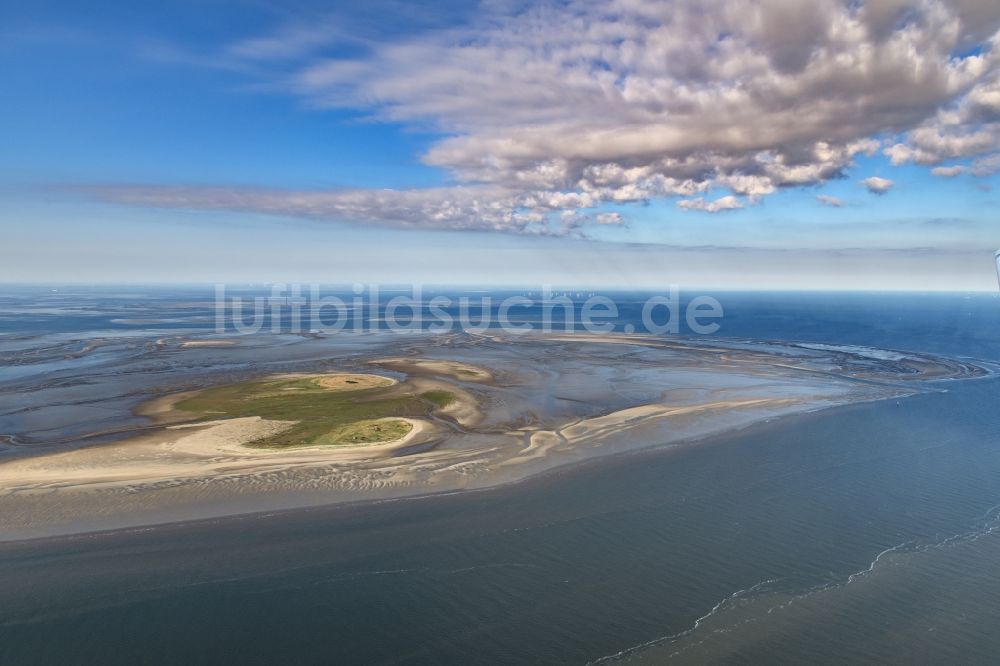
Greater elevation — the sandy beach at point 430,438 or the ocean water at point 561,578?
the sandy beach at point 430,438

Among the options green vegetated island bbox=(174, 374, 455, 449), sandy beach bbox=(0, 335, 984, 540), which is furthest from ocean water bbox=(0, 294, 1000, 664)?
green vegetated island bbox=(174, 374, 455, 449)

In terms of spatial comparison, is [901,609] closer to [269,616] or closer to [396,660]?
[396,660]

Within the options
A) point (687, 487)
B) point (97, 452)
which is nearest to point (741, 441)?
point (687, 487)

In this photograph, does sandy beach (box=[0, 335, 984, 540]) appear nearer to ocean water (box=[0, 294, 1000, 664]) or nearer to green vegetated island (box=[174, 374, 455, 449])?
green vegetated island (box=[174, 374, 455, 449])

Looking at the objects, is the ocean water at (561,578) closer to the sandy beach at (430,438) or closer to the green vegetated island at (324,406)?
the sandy beach at (430,438)

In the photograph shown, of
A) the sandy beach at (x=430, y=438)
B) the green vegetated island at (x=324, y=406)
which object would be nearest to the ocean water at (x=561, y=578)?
the sandy beach at (x=430, y=438)
